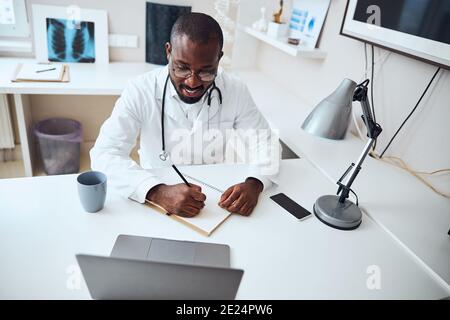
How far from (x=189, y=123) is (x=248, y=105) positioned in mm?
262

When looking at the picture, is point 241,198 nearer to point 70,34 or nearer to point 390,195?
point 390,195

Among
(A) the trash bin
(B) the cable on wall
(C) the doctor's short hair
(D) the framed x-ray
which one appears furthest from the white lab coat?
(D) the framed x-ray

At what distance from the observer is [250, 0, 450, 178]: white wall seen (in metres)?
1.36

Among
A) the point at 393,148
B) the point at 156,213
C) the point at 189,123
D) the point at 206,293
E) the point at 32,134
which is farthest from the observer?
the point at 32,134

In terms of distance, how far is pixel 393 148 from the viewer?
156cm

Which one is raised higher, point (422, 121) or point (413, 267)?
point (422, 121)

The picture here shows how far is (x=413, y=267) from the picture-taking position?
946mm

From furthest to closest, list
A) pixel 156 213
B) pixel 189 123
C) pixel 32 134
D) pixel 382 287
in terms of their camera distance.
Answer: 1. pixel 32 134
2. pixel 189 123
3. pixel 156 213
4. pixel 382 287

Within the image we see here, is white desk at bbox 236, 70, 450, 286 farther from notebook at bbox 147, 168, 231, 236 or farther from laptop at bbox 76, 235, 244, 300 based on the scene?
laptop at bbox 76, 235, 244, 300

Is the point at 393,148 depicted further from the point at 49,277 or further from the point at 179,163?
the point at 49,277

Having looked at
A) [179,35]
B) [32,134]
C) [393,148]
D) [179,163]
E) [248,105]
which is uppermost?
[179,35]

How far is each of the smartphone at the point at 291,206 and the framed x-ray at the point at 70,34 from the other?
5.69ft

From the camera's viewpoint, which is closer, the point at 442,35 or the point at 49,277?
the point at 49,277

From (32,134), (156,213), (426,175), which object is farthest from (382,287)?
(32,134)
